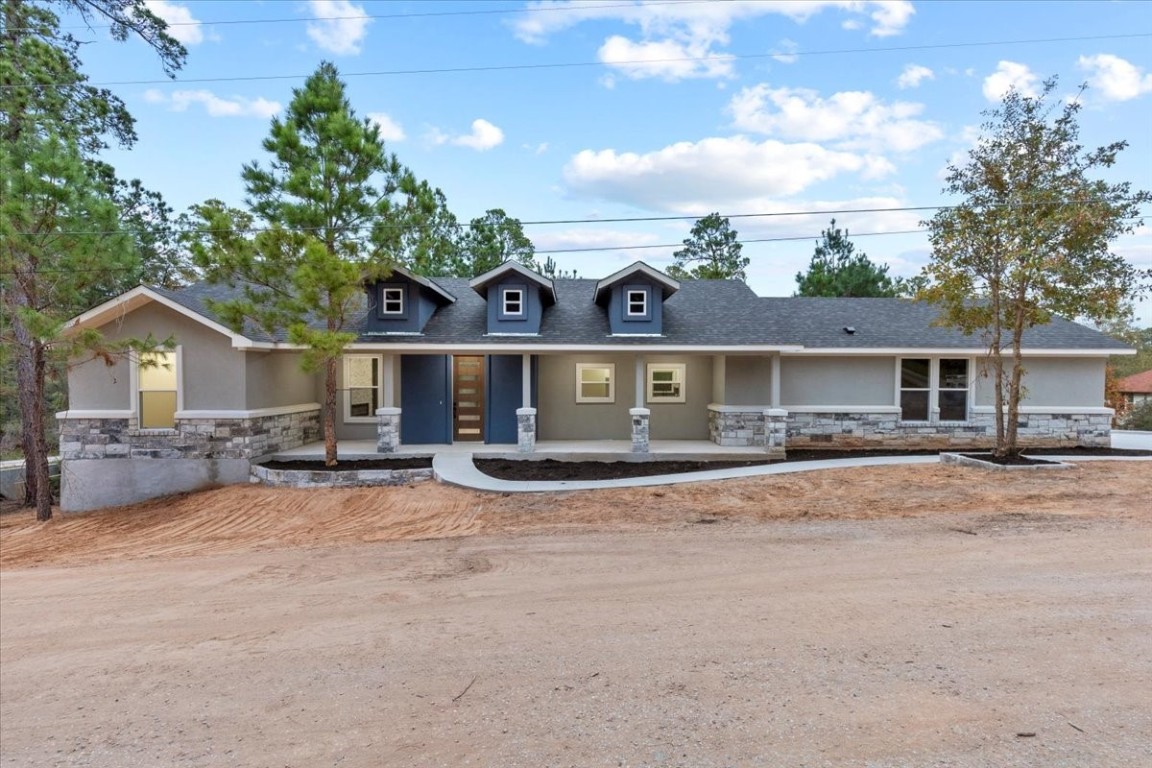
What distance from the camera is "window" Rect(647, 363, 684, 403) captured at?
538 inches

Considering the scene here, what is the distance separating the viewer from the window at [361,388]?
1355 centimetres

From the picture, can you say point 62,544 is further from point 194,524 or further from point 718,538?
point 718,538

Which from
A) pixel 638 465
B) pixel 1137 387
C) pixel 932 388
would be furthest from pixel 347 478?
pixel 1137 387

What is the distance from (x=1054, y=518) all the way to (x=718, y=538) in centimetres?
440

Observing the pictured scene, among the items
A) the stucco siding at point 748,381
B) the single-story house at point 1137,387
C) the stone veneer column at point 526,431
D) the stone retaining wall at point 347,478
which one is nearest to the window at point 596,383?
the stone veneer column at point 526,431

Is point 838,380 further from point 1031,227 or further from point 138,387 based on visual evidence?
point 138,387

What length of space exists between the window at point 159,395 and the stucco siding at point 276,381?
147 centimetres

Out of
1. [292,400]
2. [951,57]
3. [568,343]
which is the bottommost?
[292,400]

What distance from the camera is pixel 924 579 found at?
16.6 feet

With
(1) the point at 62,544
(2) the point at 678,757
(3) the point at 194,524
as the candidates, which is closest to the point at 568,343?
(3) the point at 194,524

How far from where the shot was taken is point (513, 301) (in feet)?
42.9

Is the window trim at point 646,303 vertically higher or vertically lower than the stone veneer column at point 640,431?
higher

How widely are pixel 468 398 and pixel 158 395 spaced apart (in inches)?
241

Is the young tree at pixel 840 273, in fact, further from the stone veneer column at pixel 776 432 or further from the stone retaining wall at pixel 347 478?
the stone retaining wall at pixel 347 478
